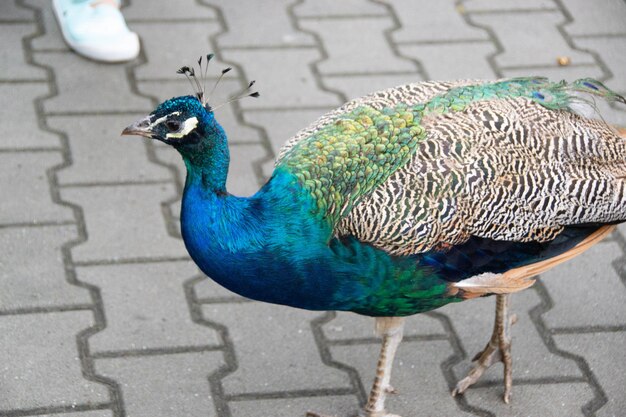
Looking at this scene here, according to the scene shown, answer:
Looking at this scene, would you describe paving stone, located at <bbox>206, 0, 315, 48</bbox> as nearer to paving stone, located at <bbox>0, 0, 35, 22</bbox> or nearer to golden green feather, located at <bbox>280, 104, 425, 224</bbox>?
paving stone, located at <bbox>0, 0, 35, 22</bbox>

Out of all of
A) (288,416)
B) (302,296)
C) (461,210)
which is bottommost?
(288,416)

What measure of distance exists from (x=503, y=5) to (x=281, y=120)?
145 cm

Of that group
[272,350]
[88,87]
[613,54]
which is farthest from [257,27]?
[272,350]

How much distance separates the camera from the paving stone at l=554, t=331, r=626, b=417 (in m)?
3.46

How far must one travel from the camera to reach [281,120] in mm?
4535

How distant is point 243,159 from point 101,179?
55 cm

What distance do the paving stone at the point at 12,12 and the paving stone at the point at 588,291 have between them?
102 inches

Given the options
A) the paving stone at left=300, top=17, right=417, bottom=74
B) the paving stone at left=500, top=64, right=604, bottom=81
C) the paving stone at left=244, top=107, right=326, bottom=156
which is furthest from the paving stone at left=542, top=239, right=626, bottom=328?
the paving stone at left=300, top=17, right=417, bottom=74

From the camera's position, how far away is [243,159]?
14.2ft

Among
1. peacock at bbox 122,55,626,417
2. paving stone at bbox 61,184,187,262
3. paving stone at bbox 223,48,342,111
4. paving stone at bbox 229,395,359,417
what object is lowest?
paving stone at bbox 229,395,359,417

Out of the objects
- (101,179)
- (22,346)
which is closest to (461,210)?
(22,346)

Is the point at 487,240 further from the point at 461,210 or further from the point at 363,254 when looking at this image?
the point at 363,254

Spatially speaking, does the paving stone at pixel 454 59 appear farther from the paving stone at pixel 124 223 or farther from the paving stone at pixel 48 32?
the paving stone at pixel 48 32

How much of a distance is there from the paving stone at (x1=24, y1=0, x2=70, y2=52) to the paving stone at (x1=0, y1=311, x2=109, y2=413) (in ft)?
5.41
